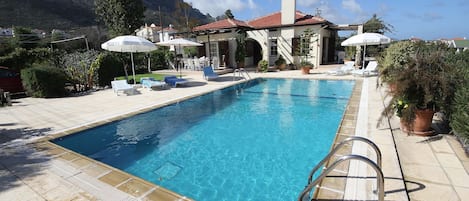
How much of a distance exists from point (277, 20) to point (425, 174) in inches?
808

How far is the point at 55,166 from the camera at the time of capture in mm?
4414

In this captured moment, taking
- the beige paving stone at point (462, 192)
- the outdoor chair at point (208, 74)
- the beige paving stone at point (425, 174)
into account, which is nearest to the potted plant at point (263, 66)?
the outdoor chair at point (208, 74)

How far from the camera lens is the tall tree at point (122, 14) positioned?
2880 cm

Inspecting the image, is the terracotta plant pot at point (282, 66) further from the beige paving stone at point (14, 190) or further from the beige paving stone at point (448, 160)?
the beige paving stone at point (14, 190)

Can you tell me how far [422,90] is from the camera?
15.6ft

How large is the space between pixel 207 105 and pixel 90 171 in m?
6.16

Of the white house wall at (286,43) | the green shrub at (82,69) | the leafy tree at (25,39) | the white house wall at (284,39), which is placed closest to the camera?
the green shrub at (82,69)

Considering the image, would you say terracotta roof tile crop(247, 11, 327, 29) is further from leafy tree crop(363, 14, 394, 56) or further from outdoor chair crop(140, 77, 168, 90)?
outdoor chair crop(140, 77, 168, 90)

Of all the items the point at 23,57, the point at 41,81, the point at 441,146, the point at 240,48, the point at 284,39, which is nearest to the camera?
the point at 441,146

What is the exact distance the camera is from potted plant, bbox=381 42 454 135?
4586 millimetres

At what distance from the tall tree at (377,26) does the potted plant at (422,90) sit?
69.5 ft

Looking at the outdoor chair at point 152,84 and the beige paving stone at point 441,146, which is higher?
the outdoor chair at point 152,84

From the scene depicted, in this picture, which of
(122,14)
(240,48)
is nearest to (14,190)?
(240,48)

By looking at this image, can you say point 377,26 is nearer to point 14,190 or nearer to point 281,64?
point 281,64
